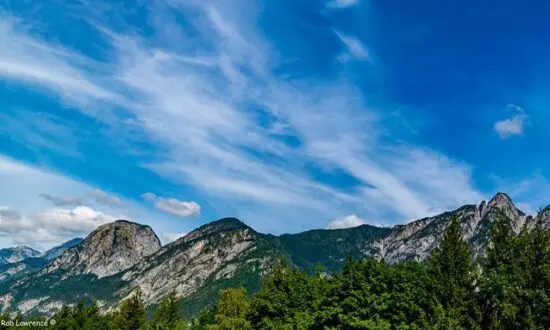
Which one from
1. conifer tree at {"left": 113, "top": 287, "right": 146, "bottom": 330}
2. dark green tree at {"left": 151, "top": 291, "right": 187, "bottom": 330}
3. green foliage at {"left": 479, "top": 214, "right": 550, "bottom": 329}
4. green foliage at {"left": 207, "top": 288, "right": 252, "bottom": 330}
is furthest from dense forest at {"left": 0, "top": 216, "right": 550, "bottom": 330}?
conifer tree at {"left": 113, "top": 287, "right": 146, "bottom": 330}

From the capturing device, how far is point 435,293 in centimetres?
4147

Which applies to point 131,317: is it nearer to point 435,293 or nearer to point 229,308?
point 229,308

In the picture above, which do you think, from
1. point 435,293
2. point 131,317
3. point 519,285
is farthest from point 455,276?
point 131,317

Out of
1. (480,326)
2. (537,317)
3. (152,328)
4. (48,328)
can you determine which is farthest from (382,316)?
(48,328)

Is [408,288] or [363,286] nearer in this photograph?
[408,288]

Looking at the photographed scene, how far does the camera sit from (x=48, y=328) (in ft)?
299

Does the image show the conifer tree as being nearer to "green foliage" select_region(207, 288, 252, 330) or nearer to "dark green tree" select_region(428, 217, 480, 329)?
"green foliage" select_region(207, 288, 252, 330)

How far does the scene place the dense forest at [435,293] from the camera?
34.4 metres

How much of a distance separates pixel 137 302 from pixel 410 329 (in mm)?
44740

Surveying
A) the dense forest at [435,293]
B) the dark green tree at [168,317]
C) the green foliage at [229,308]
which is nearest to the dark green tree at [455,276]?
the dense forest at [435,293]

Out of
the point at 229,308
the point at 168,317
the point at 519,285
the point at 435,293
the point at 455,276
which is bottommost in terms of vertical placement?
the point at 168,317

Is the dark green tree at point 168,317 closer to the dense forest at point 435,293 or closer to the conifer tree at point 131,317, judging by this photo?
the conifer tree at point 131,317

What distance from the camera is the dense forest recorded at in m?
34.4

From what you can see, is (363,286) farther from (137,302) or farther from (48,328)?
(48,328)
